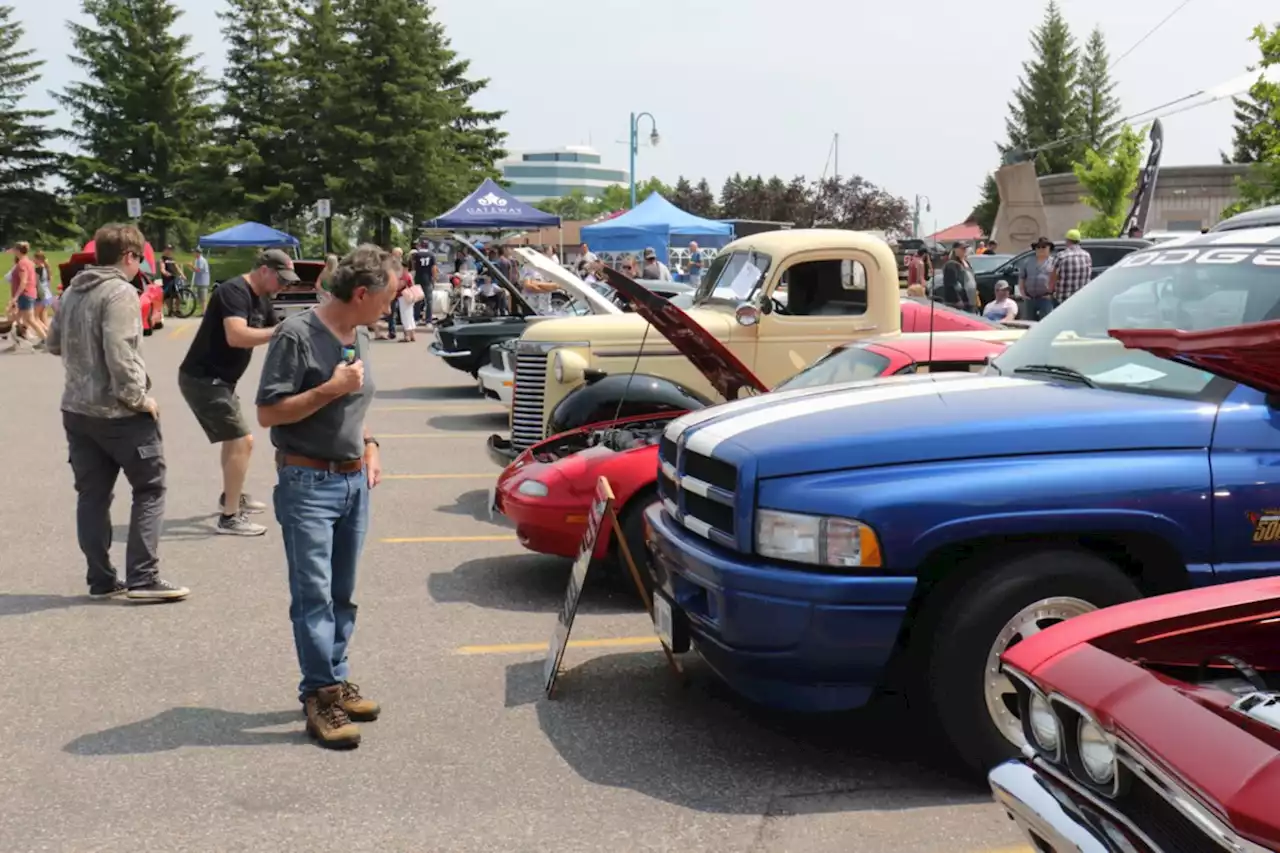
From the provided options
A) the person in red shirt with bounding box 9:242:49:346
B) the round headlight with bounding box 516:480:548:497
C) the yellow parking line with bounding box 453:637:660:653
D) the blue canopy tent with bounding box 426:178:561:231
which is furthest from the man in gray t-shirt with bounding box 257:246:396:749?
the blue canopy tent with bounding box 426:178:561:231

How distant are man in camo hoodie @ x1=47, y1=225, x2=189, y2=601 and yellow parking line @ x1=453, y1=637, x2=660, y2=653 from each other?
73.1 inches

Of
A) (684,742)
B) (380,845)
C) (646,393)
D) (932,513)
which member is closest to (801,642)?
(932,513)

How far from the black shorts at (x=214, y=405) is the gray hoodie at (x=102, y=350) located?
1596 millimetres

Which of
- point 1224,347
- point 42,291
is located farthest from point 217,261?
point 1224,347

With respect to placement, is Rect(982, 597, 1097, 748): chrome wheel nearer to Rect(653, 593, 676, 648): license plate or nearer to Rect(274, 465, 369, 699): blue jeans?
Rect(653, 593, 676, 648): license plate

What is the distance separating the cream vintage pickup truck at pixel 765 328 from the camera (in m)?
9.27

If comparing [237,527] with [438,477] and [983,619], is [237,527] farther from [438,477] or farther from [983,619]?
[983,619]

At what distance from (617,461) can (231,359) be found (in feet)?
10.3

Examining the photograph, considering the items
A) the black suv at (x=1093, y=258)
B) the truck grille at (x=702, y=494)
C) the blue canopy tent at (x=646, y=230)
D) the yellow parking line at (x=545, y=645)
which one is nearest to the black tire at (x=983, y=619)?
the truck grille at (x=702, y=494)

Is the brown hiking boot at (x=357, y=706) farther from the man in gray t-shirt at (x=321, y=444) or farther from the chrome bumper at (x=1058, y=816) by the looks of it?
the chrome bumper at (x=1058, y=816)

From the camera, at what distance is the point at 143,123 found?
201 feet

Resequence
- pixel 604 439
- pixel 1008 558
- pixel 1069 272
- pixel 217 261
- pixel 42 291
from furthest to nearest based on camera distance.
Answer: pixel 217 261, pixel 42 291, pixel 1069 272, pixel 604 439, pixel 1008 558

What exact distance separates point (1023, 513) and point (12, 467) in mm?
9579

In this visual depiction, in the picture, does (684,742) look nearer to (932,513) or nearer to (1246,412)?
(932,513)
